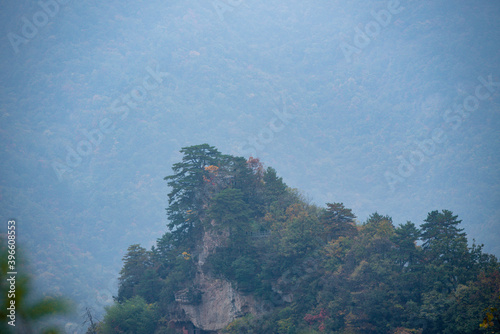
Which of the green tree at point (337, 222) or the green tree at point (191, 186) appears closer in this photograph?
the green tree at point (337, 222)

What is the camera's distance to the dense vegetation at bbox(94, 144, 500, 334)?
32438 mm

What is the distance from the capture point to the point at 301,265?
42.1 metres

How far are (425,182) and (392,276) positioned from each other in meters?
167

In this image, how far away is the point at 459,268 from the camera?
3219 centimetres

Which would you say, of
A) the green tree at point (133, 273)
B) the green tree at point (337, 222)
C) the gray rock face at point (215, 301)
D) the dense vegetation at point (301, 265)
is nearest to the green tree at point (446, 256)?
the dense vegetation at point (301, 265)

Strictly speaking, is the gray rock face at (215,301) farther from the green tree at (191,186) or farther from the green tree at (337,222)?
the green tree at (337,222)

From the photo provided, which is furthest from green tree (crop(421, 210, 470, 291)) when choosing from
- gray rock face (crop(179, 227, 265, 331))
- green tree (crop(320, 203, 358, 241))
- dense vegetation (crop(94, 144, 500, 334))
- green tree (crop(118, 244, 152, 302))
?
green tree (crop(118, 244, 152, 302))

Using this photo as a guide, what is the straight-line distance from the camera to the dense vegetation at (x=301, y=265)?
106 ft

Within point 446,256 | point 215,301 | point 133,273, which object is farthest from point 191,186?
point 446,256

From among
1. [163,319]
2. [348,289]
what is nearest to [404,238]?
[348,289]

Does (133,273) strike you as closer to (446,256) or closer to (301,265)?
(301,265)

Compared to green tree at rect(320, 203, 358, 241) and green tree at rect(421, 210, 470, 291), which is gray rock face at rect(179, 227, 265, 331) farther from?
green tree at rect(421, 210, 470, 291)

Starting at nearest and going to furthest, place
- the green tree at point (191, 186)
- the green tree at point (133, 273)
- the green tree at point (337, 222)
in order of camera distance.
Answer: the green tree at point (337, 222)
the green tree at point (191, 186)
the green tree at point (133, 273)

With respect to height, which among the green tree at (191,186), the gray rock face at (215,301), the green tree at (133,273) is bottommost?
the gray rock face at (215,301)
